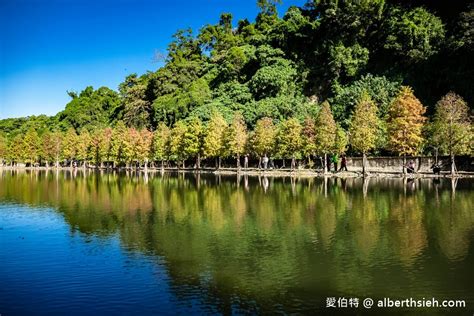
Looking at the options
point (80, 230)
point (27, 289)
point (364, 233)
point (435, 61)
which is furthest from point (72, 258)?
point (435, 61)

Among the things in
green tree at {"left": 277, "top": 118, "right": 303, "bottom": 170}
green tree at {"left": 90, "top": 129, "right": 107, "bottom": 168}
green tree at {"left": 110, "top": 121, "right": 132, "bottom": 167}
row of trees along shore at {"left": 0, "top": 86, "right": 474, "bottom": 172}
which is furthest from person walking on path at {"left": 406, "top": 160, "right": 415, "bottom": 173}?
green tree at {"left": 90, "top": 129, "right": 107, "bottom": 168}

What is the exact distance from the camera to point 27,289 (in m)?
13.3

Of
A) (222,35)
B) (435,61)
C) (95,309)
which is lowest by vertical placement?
(95,309)

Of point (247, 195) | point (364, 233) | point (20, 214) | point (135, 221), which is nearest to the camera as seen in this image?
point (364, 233)

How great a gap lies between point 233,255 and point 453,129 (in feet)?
126

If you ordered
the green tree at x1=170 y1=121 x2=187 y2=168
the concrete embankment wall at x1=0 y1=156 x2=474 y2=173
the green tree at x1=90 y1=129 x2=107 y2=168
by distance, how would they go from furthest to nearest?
1. the green tree at x1=90 y1=129 x2=107 y2=168
2. the green tree at x1=170 y1=121 x2=187 y2=168
3. the concrete embankment wall at x1=0 y1=156 x2=474 y2=173

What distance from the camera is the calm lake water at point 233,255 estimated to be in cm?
1236

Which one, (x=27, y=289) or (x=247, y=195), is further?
(x=247, y=195)

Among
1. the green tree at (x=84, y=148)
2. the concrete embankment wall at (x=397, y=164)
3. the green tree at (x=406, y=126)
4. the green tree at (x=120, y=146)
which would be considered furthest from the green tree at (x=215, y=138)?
the green tree at (x=84, y=148)

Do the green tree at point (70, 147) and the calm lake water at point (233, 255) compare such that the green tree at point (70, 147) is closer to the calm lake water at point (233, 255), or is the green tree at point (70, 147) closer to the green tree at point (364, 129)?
the green tree at point (364, 129)

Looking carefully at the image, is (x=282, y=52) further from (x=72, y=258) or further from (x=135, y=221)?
(x=72, y=258)

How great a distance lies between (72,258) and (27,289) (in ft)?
11.0

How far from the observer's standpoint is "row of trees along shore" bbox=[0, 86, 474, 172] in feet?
162

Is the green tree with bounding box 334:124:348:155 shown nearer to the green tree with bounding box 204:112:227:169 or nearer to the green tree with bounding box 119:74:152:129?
the green tree with bounding box 204:112:227:169
